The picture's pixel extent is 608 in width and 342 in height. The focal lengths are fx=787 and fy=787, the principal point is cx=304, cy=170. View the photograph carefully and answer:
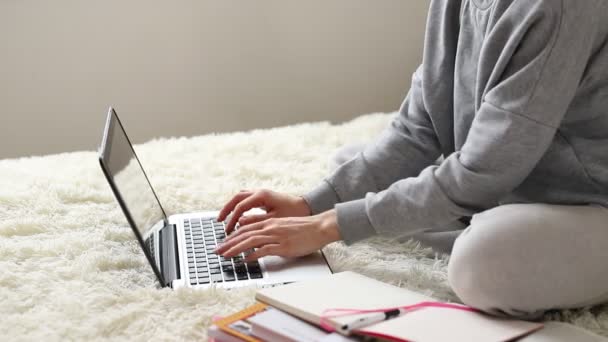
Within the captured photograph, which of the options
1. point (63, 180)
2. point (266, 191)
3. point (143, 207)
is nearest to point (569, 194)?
point (266, 191)

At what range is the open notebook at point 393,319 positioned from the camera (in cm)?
92

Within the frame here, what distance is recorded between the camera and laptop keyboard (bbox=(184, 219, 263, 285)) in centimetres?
120

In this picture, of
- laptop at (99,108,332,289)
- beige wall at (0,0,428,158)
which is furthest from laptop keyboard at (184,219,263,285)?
beige wall at (0,0,428,158)

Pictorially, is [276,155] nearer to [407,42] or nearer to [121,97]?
[121,97]

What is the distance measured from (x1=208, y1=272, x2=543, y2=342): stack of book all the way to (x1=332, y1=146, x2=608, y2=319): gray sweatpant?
36 millimetres

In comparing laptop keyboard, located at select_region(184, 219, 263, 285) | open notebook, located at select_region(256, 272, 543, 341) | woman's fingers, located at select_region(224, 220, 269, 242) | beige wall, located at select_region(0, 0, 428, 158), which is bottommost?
open notebook, located at select_region(256, 272, 543, 341)

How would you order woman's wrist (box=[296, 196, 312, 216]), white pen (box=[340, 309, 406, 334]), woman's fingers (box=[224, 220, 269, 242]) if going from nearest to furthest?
white pen (box=[340, 309, 406, 334])
woman's fingers (box=[224, 220, 269, 242])
woman's wrist (box=[296, 196, 312, 216])

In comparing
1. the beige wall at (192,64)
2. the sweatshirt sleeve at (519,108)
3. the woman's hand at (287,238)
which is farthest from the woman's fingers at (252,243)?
the beige wall at (192,64)

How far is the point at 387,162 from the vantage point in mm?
1429

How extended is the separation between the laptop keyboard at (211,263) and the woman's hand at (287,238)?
2 centimetres

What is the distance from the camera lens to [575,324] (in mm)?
1077

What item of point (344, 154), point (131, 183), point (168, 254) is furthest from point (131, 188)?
point (344, 154)

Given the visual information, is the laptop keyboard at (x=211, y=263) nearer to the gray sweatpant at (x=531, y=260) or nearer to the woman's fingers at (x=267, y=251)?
the woman's fingers at (x=267, y=251)

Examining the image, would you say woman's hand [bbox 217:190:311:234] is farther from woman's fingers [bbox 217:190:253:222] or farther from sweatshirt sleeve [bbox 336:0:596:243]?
sweatshirt sleeve [bbox 336:0:596:243]
